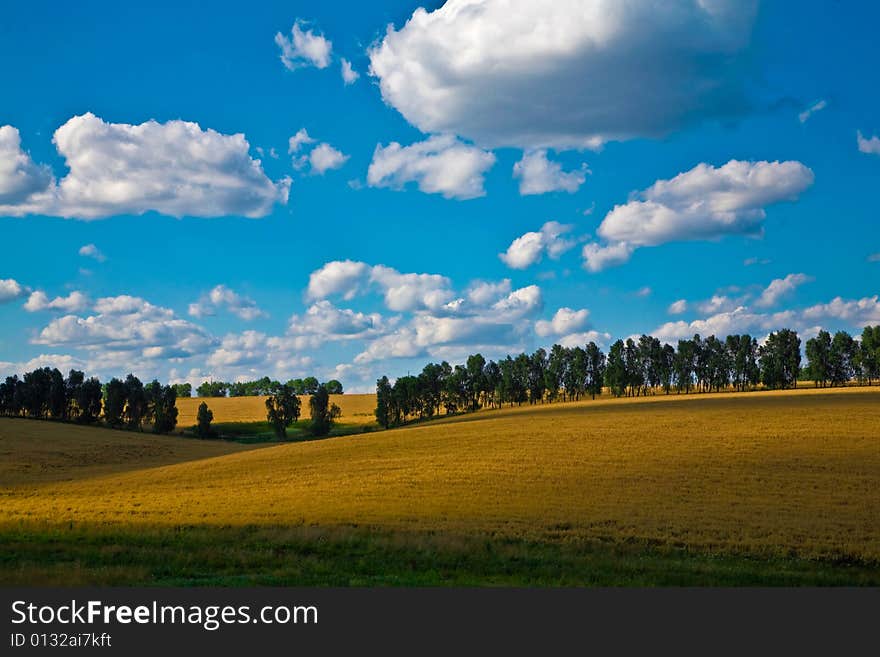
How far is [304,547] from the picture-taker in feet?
66.7

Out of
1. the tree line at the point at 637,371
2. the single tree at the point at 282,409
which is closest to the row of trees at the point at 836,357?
the tree line at the point at 637,371

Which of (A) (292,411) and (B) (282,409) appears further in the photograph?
(A) (292,411)

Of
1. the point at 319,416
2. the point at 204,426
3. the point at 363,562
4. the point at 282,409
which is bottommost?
the point at 204,426

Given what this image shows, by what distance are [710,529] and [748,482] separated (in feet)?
39.0

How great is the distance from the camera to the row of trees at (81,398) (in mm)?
136375

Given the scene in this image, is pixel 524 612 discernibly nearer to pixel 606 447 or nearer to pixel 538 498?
pixel 538 498

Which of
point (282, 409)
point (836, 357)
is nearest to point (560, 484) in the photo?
point (282, 409)

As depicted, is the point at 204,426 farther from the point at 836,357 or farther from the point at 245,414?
the point at 836,357

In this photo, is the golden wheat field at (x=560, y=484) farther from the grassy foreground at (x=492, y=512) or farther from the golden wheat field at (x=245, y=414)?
the golden wheat field at (x=245, y=414)

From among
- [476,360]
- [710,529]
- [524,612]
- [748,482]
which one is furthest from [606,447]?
[476,360]

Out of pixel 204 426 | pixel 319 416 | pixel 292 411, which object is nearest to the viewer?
pixel 319 416

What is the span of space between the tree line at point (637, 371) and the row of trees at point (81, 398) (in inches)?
1922

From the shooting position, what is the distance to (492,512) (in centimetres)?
2831

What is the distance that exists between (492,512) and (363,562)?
11330mm
